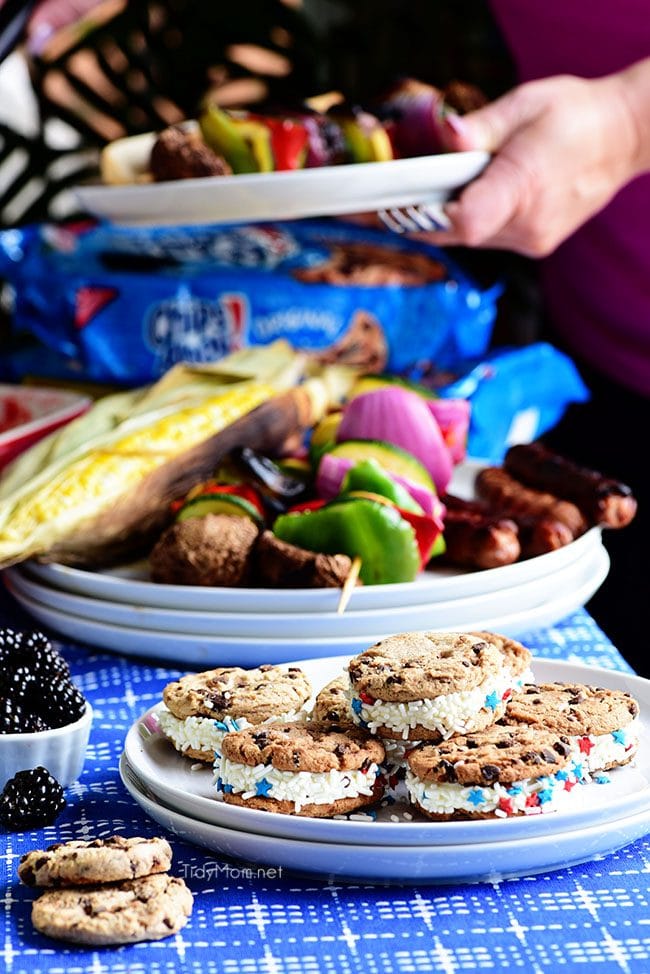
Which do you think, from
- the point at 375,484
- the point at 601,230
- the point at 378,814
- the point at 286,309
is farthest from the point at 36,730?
the point at 601,230

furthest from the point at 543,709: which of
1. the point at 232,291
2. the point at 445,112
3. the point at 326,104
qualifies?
the point at 232,291

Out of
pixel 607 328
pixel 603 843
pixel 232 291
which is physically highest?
pixel 603 843

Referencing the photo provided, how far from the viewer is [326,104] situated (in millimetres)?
1663

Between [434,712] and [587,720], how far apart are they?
10 cm

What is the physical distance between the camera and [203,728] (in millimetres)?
851

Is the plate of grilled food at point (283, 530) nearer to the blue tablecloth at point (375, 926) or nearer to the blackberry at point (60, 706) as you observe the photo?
the blackberry at point (60, 706)

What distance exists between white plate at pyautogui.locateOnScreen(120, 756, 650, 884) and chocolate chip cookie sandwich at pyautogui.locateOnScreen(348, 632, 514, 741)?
A: 0.07 meters

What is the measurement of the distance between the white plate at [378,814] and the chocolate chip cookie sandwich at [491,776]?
0.5 inches

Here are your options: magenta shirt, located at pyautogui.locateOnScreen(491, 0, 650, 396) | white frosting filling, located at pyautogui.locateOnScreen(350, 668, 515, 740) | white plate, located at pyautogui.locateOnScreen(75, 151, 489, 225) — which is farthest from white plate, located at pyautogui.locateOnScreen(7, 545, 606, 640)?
magenta shirt, located at pyautogui.locateOnScreen(491, 0, 650, 396)

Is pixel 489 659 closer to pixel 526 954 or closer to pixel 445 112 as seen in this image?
pixel 526 954

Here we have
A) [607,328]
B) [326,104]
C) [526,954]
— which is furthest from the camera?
[607,328]

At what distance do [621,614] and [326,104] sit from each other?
72cm

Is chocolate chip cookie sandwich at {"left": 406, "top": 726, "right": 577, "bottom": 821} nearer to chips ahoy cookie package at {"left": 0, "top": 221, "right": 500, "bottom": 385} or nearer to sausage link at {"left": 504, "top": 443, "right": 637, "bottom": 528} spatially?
sausage link at {"left": 504, "top": 443, "right": 637, "bottom": 528}
